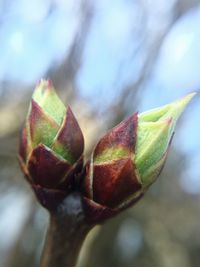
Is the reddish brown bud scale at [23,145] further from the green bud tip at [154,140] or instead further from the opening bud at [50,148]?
the green bud tip at [154,140]

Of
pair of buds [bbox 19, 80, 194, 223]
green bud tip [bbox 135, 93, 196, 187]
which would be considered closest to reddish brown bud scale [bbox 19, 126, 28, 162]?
pair of buds [bbox 19, 80, 194, 223]

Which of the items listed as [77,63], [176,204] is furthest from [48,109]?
[176,204]

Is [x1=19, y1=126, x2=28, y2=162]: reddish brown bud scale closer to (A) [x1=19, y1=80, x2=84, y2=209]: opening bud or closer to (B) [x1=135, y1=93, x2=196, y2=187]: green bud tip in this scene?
(A) [x1=19, y1=80, x2=84, y2=209]: opening bud

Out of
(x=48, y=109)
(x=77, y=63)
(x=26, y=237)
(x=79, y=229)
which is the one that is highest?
(x=48, y=109)

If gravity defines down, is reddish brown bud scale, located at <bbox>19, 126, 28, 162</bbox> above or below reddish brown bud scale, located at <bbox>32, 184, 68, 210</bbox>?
above

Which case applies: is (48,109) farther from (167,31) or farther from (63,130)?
(167,31)

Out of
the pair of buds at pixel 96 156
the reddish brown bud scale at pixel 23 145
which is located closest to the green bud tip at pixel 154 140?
the pair of buds at pixel 96 156

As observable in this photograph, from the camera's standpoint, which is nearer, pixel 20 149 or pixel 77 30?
pixel 20 149
